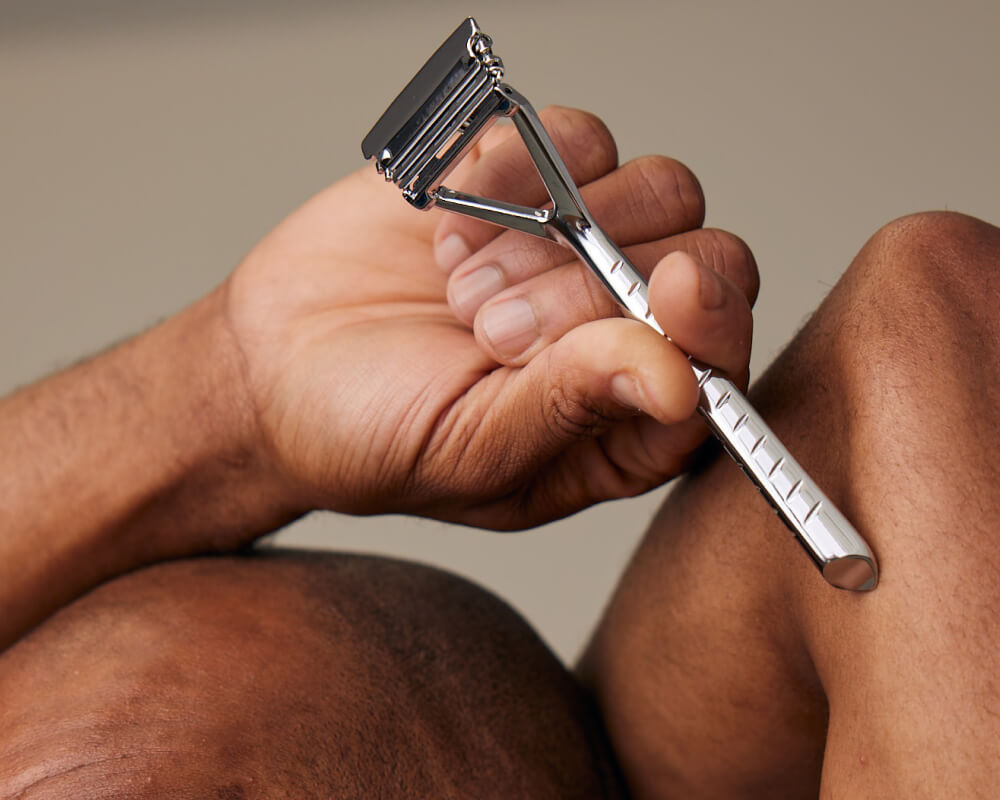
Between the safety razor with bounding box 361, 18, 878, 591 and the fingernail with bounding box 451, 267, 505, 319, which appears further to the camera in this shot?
the fingernail with bounding box 451, 267, 505, 319

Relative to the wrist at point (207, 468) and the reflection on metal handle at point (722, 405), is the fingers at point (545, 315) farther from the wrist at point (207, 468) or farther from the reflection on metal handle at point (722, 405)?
the wrist at point (207, 468)

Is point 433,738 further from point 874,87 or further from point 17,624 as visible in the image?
point 874,87

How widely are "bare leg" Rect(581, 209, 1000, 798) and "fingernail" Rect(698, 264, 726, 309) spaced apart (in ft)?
0.40

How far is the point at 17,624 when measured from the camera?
1.00 metres

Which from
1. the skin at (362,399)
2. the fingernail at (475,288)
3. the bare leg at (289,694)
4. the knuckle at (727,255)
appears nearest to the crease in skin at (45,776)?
the bare leg at (289,694)

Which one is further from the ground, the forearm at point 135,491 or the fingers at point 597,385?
the fingers at point 597,385

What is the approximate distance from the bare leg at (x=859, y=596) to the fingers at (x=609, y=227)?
0.14 meters

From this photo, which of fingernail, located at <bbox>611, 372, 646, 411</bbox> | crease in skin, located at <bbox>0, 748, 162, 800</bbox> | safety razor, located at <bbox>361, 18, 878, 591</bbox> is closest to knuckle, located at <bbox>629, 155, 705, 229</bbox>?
safety razor, located at <bbox>361, 18, 878, 591</bbox>

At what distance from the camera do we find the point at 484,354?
31.8 inches

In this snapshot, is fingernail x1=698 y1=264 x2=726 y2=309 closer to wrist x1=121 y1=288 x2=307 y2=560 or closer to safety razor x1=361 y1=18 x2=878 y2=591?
safety razor x1=361 y1=18 x2=878 y2=591

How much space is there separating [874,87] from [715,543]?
171cm

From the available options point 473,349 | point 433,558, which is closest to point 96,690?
point 473,349

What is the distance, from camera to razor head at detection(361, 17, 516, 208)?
2.22 feet

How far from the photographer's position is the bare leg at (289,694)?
2.15ft
